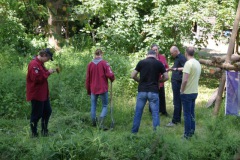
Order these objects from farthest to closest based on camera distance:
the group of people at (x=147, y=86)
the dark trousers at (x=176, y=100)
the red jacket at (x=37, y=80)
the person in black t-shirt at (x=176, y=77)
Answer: the dark trousers at (x=176, y=100)
the person in black t-shirt at (x=176, y=77)
the group of people at (x=147, y=86)
the red jacket at (x=37, y=80)

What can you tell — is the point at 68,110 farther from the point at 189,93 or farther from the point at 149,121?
the point at 189,93

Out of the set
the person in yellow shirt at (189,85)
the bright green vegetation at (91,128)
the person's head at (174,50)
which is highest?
the person's head at (174,50)

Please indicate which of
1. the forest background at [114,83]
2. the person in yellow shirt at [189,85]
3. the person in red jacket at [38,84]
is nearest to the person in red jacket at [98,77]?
the forest background at [114,83]

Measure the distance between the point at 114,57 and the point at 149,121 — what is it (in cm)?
395

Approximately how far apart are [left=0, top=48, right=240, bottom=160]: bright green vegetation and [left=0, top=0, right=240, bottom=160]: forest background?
14mm

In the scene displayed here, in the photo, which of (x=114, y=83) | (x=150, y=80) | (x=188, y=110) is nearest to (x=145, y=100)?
(x=150, y=80)

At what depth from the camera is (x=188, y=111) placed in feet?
23.0

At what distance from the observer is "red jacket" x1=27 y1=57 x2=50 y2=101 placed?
6.75 metres

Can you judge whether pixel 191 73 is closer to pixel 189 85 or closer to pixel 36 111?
pixel 189 85

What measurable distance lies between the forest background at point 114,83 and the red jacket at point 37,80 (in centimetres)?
64

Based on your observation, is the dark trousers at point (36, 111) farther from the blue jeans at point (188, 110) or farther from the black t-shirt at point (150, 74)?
the blue jeans at point (188, 110)

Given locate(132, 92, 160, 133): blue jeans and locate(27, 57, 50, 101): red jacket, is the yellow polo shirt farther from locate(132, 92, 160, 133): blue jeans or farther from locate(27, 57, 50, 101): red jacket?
locate(27, 57, 50, 101): red jacket

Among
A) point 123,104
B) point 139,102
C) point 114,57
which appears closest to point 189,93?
point 139,102

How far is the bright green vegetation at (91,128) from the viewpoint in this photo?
17.3 feet
